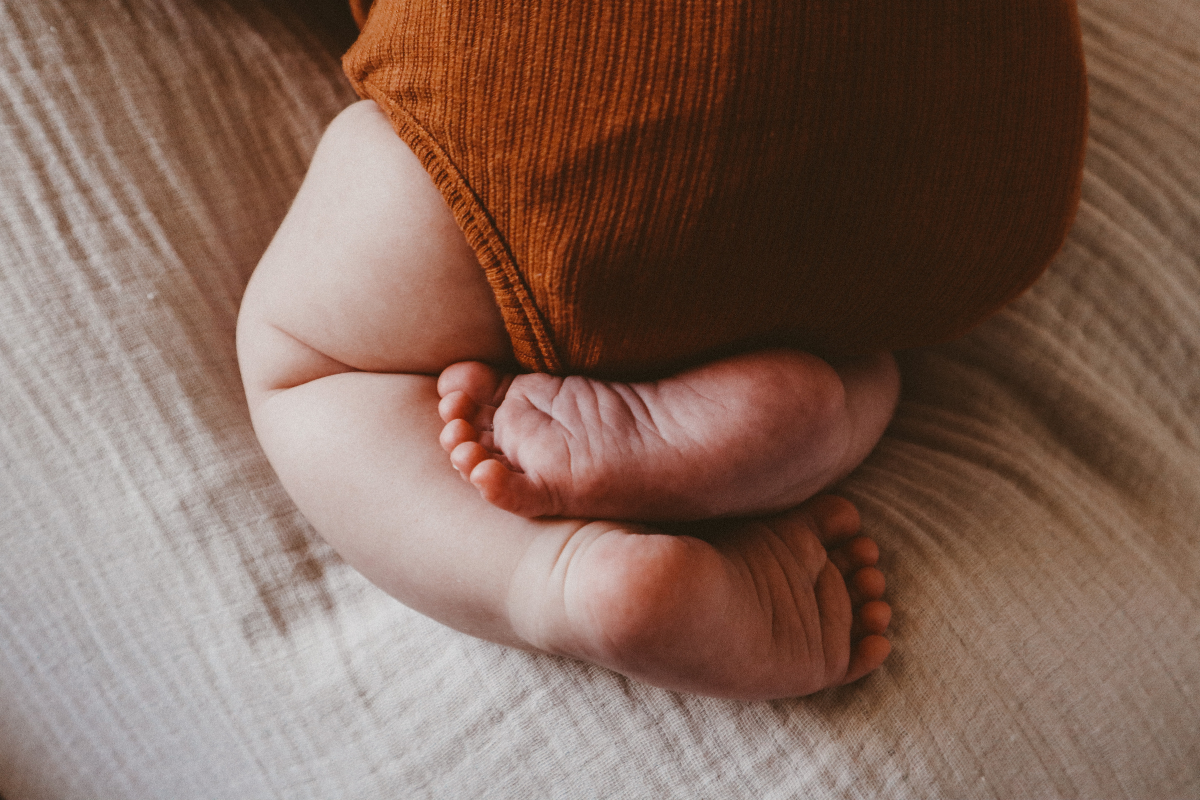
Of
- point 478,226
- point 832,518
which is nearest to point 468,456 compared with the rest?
point 478,226

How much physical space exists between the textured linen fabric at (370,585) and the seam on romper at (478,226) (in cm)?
24

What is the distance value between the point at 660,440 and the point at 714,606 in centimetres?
10

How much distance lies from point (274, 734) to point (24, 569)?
0.70 ft

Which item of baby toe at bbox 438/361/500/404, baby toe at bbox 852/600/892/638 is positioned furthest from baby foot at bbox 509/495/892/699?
baby toe at bbox 438/361/500/404

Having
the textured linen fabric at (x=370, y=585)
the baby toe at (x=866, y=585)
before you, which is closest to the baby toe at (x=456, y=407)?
the textured linen fabric at (x=370, y=585)

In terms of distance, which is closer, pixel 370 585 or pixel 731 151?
pixel 731 151

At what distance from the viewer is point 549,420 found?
476mm

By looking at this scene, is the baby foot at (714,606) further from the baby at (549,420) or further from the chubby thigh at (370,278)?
the chubby thigh at (370,278)

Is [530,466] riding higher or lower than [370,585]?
higher

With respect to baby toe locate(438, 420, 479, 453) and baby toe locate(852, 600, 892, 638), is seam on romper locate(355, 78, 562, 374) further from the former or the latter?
baby toe locate(852, 600, 892, 638)

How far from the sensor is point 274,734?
547 mm

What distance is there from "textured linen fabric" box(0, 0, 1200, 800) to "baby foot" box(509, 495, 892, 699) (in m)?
0.04

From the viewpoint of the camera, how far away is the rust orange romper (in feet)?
1.31

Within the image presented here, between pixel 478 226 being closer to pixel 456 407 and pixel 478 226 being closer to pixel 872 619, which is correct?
pixel 456 407
